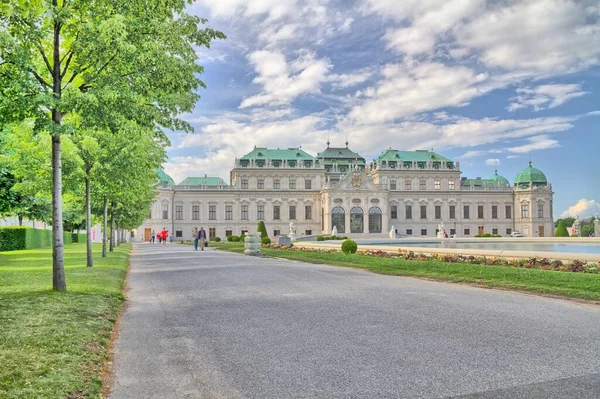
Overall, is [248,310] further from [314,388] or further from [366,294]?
[314,388]

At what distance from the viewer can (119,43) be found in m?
11.1

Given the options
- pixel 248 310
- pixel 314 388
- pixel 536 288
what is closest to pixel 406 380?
pixel 314 388

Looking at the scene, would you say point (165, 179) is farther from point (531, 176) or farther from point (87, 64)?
point (87, 64)

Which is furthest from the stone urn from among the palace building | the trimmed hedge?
the palace building

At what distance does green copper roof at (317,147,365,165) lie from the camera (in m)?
103

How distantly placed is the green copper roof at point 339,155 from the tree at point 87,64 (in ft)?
296

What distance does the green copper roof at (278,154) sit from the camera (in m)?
97.4

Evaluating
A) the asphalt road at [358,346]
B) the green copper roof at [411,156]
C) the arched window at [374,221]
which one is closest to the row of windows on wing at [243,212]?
the arched window at [374,221]

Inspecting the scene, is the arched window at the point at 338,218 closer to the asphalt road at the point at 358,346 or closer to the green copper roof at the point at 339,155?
the green copper roof at the point at 339,155

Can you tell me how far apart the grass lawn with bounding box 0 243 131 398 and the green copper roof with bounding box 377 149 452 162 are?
89.5 metres

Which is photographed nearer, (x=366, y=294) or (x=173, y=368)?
(x=173, y=368)

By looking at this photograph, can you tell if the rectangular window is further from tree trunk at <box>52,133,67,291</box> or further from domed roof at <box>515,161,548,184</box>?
tree trunk at <box>52,133,67,291</box>

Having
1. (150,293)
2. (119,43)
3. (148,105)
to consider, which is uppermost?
(119,43)

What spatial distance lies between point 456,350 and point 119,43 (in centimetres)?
900
